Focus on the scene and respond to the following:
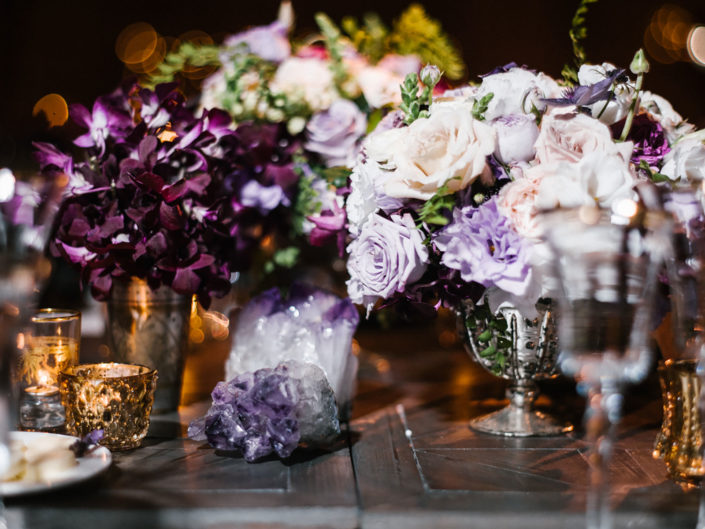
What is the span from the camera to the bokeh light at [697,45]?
156 inches

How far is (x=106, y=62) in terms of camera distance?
392 centimetres

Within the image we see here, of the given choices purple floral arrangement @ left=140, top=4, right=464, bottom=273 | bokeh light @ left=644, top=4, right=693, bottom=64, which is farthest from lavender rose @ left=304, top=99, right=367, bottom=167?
bokeh light @ left=644, top=4, right=693, bottom=64

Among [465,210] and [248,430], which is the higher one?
[465,210]

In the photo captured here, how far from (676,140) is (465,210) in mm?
326

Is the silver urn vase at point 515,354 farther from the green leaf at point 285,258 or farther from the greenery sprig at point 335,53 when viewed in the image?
the greenery sprig at point 335,53

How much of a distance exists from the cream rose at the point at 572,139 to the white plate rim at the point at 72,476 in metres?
0.61

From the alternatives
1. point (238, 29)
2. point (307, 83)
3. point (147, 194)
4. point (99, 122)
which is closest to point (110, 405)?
point (147, 194)

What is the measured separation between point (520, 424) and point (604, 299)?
0.41 m

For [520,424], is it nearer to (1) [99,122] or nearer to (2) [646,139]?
(2) [646,139]

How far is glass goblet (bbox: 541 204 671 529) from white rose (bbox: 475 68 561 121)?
287 mm

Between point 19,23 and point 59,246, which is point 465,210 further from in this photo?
point 19,23

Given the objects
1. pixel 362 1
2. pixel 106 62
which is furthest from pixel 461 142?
pixel 106 62

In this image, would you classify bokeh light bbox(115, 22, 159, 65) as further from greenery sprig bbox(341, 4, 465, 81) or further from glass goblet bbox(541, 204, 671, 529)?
glass goblet bbox(541, 204, 671, 529)

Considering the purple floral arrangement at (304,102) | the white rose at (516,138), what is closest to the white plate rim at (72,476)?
the purple floral arrangement at (304,102)
